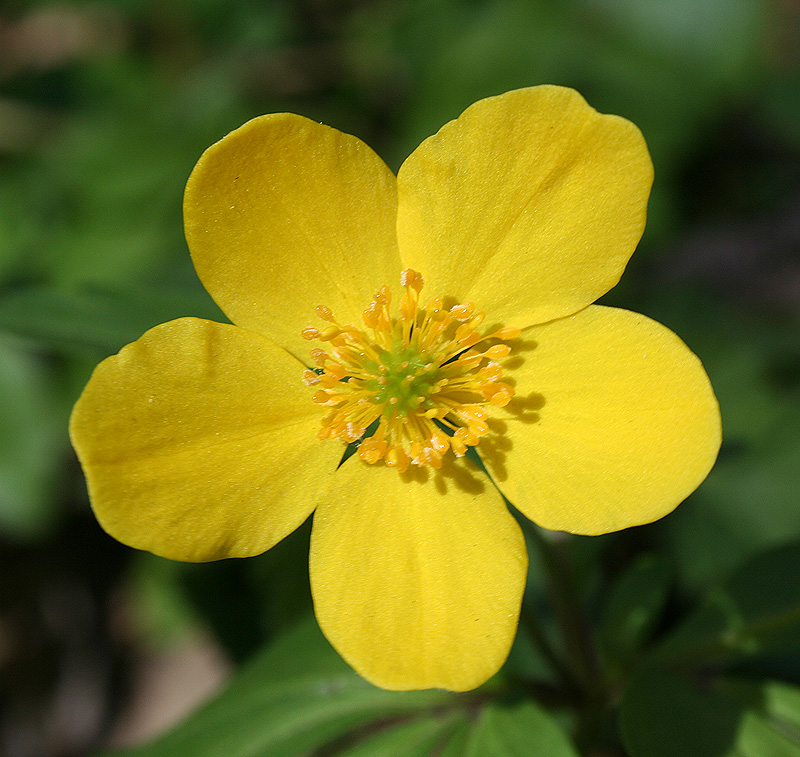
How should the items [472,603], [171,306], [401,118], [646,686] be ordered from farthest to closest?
[401,118]
[171,306]
[646,686]
[472,603]

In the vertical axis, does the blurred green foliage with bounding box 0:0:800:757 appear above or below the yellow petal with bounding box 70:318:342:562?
below

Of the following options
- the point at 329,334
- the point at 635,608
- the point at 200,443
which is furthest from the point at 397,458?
the point at 635,608

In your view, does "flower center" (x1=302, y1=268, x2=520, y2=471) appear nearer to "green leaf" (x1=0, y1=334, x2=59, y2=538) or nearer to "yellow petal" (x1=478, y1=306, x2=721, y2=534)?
"yellow petal" (x1=478, y1=306, x2=721, y2=534)

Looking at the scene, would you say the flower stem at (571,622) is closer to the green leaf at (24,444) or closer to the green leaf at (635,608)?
the green leaf at (635,608)

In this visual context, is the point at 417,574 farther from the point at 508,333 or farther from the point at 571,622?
the point at 571,622

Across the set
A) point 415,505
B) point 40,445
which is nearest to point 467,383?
point 415,505

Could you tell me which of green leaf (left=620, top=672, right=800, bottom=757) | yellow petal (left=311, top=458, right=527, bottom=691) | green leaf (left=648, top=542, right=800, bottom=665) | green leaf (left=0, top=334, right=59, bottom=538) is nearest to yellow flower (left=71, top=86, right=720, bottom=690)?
yellow petal (left=311, top=458, right=527, bottom=691)

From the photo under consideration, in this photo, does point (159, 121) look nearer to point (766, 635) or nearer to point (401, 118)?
point (401, 118)
